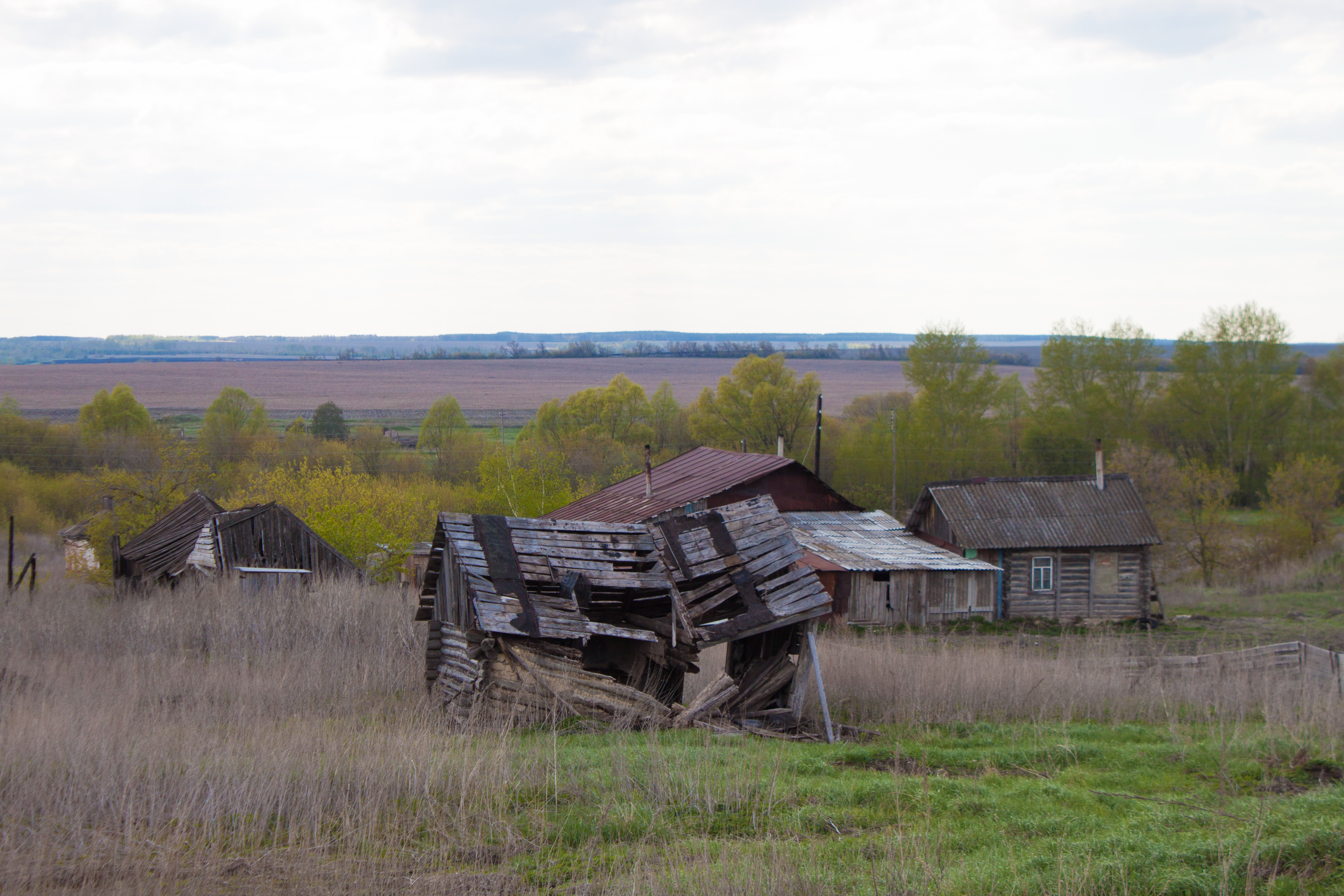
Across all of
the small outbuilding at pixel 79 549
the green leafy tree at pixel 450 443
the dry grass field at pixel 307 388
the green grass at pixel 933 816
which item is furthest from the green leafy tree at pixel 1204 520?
the dry grass field at pixel 307 388

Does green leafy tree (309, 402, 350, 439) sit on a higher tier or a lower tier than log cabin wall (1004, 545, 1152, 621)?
higher

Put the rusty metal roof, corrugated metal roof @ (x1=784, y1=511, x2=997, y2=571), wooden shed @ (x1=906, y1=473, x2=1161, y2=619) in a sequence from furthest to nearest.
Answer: wooden shed @ (x1=906, y1=473, x2=1161, y2=619)
corrugated metal roof @ (x1=784, y1=511, x2=997, y2=571)
the rusty metal roof

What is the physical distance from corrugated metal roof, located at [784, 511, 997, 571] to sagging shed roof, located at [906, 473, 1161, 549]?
39.6 inches

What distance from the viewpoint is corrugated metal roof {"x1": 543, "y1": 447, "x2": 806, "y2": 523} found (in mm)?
30844

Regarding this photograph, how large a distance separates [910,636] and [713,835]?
14259 mm

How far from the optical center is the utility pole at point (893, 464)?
61.1m

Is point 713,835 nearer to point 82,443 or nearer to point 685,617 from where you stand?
point 685,617

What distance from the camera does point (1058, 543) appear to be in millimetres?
33906

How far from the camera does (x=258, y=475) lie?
4644 cm

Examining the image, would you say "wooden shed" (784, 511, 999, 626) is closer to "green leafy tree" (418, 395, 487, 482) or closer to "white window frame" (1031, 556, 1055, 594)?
"white window frame" (1031, 556, 1055, 594)

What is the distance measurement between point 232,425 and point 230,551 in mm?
63788

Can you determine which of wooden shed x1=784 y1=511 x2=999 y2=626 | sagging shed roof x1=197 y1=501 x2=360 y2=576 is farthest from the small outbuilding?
wooden shed x1=784 y1=511 x2=999 y2=626

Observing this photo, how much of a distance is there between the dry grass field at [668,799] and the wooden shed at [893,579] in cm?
1665

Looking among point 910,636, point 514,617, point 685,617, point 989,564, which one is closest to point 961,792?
point 685,617
